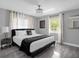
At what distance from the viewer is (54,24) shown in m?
5.36

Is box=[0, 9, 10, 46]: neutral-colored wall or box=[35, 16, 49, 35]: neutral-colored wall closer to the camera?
box=[0, 9, 10, 46]: neutral-colored wall

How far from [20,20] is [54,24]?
2902 millimetres

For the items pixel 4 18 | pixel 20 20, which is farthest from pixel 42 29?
pixel 4 18

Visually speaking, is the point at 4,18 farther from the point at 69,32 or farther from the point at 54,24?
the point at 69,32

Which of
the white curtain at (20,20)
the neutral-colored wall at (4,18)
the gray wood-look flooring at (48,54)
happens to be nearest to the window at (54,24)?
the white curtain at (20,20)

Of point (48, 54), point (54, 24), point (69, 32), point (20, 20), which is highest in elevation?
point (20, 20)

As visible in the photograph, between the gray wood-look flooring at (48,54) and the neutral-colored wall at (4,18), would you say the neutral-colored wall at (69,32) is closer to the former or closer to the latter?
the gray wood-look flooring at (48,54)

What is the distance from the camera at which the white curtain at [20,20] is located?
14.4 ft

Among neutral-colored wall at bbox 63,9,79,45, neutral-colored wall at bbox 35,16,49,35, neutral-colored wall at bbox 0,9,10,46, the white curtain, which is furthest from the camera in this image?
neutral-colored wall at bbox 35,16,49,35

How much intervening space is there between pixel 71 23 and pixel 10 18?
4289 millimetres

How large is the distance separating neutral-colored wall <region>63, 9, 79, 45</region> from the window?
621 millimetres

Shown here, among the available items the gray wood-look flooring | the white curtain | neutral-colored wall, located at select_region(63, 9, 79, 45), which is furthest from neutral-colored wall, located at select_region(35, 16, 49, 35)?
the gray wood-look flooring

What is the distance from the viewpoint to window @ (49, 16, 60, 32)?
16.8 ft

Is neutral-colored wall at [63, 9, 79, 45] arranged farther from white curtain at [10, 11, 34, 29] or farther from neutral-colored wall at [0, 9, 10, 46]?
neutral-colored wall at [0, 9, 10, 46]
